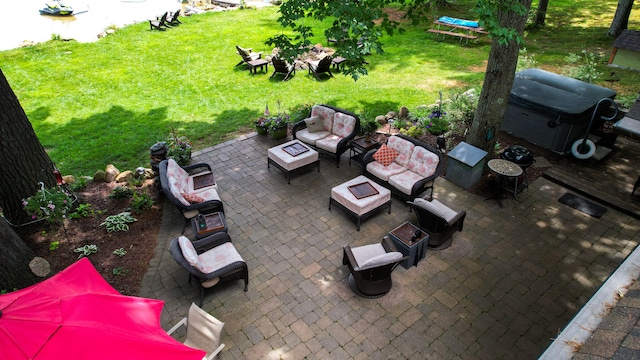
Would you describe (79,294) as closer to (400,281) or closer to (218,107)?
(400,281)

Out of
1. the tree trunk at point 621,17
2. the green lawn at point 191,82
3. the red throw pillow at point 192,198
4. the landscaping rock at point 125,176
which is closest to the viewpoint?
the red throw pillow at point 192,198

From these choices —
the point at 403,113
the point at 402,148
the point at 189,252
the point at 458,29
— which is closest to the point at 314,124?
the point at 402,148

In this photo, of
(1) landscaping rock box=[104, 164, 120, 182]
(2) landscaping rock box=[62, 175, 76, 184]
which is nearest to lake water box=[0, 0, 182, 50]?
(2) landscaping rock box=[62, 175, 76, 184]

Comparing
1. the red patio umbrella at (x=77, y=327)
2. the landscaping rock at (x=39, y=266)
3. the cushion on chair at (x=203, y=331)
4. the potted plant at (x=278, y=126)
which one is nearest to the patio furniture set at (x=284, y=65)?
the potted plant at (x=278, y=126)

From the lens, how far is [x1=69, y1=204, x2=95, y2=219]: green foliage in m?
8.24

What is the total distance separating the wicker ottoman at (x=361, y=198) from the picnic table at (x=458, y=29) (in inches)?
523

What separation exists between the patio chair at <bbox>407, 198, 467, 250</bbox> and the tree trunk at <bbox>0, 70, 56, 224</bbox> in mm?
7464

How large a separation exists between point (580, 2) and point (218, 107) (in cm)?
2374

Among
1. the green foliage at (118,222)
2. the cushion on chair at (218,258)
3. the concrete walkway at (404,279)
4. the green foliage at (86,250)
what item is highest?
the cushion on chair at (218,258)

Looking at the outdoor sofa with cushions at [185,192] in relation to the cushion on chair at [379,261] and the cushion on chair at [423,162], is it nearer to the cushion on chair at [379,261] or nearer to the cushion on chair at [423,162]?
the cushion on chair at [379,261]

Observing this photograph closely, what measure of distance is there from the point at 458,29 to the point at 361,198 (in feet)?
51.6

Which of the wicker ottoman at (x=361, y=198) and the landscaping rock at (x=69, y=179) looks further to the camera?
the landscaping rock at (x=69, y=179)

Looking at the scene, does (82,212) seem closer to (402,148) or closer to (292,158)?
(292,158)

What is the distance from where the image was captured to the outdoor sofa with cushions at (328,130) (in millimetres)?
10070
